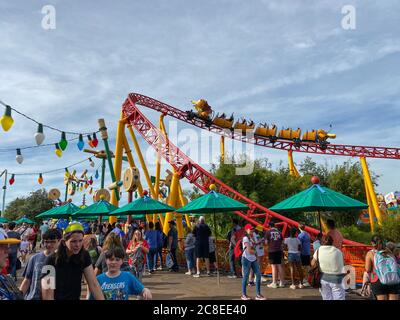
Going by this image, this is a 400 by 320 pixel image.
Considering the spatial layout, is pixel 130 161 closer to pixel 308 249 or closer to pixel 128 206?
pixel 128 206

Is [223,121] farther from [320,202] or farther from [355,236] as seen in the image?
[320,202]

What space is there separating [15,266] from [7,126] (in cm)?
376

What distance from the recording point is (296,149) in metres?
31.3

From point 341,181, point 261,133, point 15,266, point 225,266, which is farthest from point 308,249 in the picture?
point 341,181

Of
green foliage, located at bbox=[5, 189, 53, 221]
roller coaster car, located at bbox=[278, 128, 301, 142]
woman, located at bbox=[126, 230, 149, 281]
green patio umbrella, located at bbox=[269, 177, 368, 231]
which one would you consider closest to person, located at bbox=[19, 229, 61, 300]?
woman, located at bbox=[126, 230, 149, 281]

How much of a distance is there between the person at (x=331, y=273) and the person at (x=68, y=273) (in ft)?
10.8

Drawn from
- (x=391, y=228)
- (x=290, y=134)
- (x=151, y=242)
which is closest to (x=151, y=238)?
(x=151, y=242)

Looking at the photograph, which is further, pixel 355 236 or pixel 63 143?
pixel 355 236

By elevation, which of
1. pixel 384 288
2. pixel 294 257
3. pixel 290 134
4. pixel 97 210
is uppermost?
pixel 290 134

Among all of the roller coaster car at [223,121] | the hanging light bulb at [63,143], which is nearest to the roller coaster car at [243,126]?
the roller coaster car at [223,121]

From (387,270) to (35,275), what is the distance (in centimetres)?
470

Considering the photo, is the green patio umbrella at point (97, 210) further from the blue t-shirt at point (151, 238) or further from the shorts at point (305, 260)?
the shorts at point (305, 260)

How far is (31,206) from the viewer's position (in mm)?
59344
